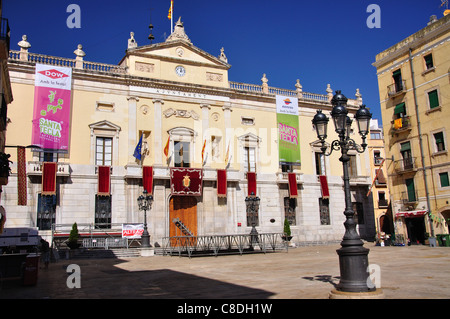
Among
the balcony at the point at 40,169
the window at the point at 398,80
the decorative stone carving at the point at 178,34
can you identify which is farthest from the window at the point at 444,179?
the balcony at the point at 40,169

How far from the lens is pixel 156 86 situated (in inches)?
1139

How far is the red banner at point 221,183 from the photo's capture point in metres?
29.1

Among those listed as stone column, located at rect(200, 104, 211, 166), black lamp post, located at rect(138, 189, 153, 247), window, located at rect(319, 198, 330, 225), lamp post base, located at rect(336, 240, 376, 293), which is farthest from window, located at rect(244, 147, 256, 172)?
lamp post base, located at rect(336, 240, 376, 293)

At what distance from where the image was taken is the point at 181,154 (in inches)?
1141

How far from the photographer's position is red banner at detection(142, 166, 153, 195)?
26688 millimetres

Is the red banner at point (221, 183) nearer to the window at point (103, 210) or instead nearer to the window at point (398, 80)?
the window at point (103, 210)

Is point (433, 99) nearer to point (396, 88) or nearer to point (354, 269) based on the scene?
point (396, 88)

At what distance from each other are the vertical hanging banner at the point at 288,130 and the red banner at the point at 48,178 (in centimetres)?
1663

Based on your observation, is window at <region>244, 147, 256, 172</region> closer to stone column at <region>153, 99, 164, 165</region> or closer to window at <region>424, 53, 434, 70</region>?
stone column at <region>153, 99, 164, 165</region>

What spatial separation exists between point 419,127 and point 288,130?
9.66 metres

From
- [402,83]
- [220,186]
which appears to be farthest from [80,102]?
[402,83]

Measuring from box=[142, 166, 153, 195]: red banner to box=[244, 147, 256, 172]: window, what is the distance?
25.8 feet

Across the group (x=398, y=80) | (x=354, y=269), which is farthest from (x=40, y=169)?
(x=398, y=80)
